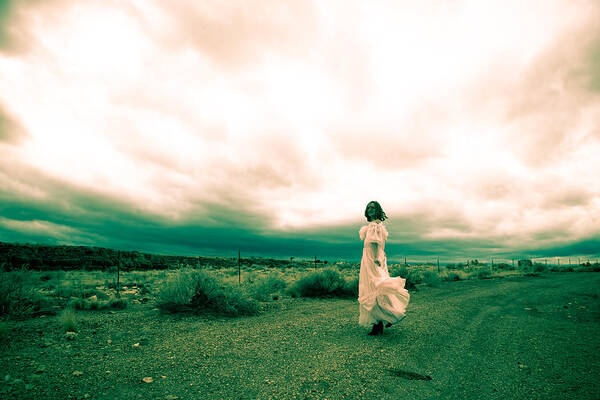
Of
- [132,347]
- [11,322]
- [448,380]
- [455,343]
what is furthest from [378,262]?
[11,322]

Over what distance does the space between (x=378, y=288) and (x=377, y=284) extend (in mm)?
98

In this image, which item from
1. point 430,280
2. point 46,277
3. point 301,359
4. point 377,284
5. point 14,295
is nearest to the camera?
point 301,359

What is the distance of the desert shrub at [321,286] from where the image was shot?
1512 centimetres

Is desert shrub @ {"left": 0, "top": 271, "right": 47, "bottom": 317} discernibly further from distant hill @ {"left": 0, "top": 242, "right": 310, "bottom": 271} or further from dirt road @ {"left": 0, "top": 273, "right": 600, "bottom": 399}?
distant hill @ {"left": 0, "top": 242, "right": 310, "bottom": 271}

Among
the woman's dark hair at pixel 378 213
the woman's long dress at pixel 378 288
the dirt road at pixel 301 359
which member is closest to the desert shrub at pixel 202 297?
the dirt road at pixel 301 359

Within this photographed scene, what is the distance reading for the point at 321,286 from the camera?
1527 cm

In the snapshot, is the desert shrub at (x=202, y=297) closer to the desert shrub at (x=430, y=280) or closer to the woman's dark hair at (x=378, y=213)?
the woman's dark hair at (x=378, y=213)

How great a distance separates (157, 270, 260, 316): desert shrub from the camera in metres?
9.44

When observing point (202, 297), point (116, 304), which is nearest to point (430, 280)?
point (202, 297)

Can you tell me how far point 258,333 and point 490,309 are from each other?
8.80m

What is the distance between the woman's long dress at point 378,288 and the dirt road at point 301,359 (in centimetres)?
51

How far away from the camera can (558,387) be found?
414cm

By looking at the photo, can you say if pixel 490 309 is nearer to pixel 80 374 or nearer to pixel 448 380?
pixel 448 380

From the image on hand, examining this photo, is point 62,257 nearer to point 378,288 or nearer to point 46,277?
point 46,277
